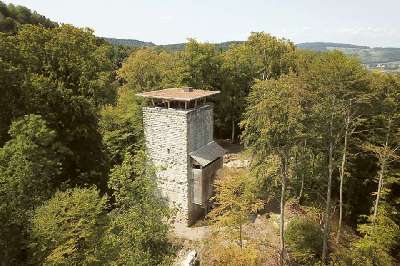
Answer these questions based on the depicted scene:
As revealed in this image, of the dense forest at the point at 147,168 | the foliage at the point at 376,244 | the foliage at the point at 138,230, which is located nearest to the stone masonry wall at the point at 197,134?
the dense forest at the point at 147,168

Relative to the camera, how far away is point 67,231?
50.0 ft

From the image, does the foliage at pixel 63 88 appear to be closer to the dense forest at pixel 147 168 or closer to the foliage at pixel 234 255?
the dense forest at pixel 147 168

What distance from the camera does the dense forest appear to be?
15.8 m

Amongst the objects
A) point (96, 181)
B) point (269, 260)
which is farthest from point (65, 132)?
point (269, 260)

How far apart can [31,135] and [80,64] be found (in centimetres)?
845

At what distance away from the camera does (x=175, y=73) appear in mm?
38562

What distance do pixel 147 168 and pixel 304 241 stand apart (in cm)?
1213

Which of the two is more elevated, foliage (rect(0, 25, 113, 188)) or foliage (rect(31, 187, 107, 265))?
foliage (rect(0, 25, 113, 188))

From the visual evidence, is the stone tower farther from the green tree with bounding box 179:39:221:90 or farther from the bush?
the green tree with bounding box 179:39:221:90

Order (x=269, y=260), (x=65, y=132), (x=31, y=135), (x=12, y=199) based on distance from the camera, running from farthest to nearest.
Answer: (x=65, y=132), (x=269, y=260), (x=31, y=135), (x=12, y=199)

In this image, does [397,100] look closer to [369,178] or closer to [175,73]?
[369,178]

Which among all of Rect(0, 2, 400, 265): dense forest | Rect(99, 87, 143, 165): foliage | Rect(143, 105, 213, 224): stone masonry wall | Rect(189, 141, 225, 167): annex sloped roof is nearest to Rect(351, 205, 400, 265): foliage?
Rect(0, 2, 400, 265): dense forest

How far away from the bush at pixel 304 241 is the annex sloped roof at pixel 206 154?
7397mm

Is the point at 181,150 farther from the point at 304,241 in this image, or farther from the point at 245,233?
the point at 304,241
